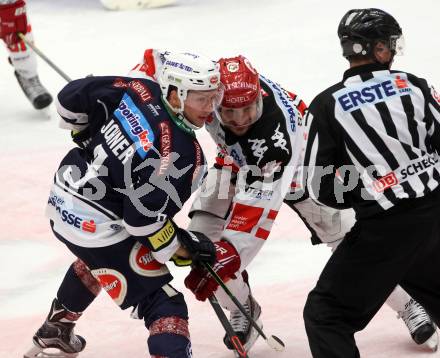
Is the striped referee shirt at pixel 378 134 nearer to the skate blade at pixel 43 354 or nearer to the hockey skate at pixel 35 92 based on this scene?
the skate blade at pixel 43 354

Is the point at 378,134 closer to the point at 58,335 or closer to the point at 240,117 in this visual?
the point at 240,117

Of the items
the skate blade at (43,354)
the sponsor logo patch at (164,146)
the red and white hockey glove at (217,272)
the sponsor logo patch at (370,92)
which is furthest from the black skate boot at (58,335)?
the sponsor logo patch at (370,92)

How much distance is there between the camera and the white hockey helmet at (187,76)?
301cm

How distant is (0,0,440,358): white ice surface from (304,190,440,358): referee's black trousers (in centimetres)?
70

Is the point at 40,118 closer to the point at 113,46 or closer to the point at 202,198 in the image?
the point at 113,46

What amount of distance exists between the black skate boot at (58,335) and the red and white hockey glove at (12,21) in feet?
9.31

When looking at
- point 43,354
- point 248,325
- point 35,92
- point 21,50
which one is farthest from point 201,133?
point 43,354

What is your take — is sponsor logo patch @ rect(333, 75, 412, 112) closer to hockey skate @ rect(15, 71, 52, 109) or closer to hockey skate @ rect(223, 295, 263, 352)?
hockey skate @ rect(223, 295, 263, 352)

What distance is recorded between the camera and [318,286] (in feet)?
9.54

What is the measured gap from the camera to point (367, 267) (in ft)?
9.32

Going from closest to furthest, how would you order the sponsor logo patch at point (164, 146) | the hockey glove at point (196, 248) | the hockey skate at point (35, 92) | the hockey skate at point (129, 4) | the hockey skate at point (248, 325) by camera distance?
the sponsor logo patch at point (164, 146)
the hockey glove at point (196, 248)
the hockey skate at point (248, 325)
the hockey skate at point (35, 92)
the hockey skate at point (129, 4)

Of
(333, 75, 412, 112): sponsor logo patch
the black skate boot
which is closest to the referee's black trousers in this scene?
(333, 75, 412, 112): sponsor logo patch

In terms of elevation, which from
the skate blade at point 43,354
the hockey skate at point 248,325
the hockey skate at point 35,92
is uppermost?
the hockey skate at point 248,325

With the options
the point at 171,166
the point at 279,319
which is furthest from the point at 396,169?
the point at 279,319
